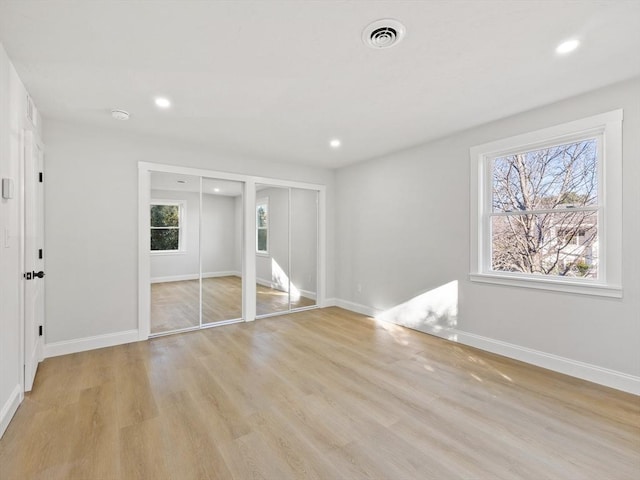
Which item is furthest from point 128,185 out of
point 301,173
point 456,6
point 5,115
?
point 456,6

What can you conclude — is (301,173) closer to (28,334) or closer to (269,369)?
(269,369)

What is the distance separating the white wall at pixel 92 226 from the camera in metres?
3.19

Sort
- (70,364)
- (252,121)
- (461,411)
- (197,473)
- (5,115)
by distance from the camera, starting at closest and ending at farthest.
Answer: (197,473)
(5,115)
(461,411)
(70,364)
(252,121)

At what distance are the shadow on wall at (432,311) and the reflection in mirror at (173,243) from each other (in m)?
3.00

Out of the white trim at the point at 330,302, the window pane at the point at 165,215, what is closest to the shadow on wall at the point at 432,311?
the white trim at the point at 330,302

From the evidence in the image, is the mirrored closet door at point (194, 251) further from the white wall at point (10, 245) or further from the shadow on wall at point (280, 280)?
the white wall at point (10, 245)

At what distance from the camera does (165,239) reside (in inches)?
160

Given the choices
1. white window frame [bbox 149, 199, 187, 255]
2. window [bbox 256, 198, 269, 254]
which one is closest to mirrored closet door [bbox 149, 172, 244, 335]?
white window frame [bbox 149, 199, 187, 255]

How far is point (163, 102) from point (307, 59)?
1.54 m

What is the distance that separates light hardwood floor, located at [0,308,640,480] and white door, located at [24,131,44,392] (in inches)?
10.2

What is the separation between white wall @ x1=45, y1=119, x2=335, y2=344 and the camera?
10.5 feet

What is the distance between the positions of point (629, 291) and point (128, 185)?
17.0 ft

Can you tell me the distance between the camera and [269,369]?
9.45 ft

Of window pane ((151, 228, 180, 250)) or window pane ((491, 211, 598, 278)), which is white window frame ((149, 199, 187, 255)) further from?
window pane ((491, 211, 598, 278))
